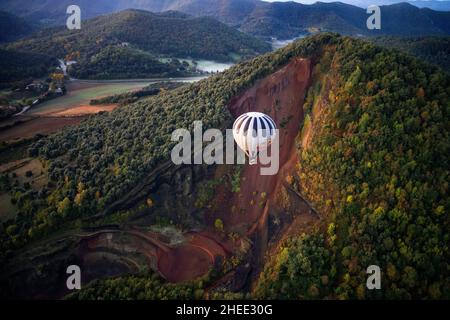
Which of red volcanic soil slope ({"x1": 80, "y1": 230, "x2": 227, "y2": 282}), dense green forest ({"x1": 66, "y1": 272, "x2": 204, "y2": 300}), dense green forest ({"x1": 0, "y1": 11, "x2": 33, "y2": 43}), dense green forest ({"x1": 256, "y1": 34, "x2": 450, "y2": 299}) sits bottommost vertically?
dense green forest ({"x1": 66, "y1": 272, "x2": 204, "y2": 300})

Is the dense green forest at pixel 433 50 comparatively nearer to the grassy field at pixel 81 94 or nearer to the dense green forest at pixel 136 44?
the dense green forest at pixel 136 44

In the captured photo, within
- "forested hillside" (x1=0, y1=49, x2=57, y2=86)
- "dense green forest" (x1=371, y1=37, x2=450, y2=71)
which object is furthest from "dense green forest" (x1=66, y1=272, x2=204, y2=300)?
"dense green forest" (x1=371, y1=37, x2=450, y2=71)

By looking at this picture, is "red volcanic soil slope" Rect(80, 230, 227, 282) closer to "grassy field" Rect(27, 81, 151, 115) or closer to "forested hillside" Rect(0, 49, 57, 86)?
"grassy field" Rect(27, 81, 151, 115)

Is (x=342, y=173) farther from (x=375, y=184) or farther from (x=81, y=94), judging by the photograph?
(x=81, y=94)

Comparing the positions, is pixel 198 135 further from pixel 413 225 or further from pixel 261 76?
pixel 413 225

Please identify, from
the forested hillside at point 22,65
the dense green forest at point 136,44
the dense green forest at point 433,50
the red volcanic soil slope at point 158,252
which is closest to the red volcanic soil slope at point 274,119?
the red volcanic soil slope at point 158,252

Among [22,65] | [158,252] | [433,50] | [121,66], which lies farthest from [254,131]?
[433,50]
